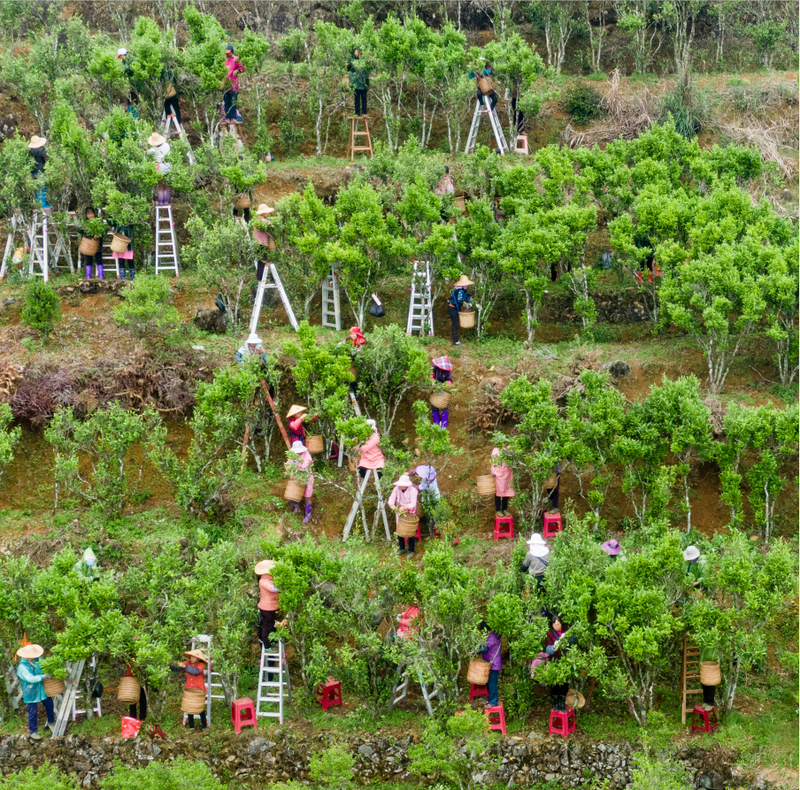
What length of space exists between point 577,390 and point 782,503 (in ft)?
12.2

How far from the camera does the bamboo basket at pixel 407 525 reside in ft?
70.2

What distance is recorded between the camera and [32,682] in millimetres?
18844

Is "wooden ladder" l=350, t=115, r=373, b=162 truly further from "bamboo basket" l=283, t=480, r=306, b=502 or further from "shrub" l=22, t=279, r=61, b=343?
"bamboo basket" l=283, t=480, r=306, b=502

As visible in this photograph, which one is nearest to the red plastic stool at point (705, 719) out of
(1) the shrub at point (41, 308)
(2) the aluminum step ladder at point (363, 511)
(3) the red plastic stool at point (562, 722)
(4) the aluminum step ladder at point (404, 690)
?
(3) the red plastic stool at point (562, 722)

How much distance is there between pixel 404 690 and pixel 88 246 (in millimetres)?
11064

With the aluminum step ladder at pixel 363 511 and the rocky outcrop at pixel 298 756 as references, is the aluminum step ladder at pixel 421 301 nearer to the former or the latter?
the aluminum step ladder at pixel 363 511

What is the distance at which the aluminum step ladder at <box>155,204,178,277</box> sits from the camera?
87.9ft

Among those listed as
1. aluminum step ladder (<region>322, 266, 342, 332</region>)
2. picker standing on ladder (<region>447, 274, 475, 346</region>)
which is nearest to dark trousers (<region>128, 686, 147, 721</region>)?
aluminum step ladder (<region>322, 266, 342, 332</region>)

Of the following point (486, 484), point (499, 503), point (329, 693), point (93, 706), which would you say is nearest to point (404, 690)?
point (329, 693)

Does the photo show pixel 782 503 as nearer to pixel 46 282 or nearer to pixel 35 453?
pixel 35 453

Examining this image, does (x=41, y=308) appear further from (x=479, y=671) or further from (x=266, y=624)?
(x=479, y=671)

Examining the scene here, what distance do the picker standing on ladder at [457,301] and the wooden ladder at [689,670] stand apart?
7.60 metres

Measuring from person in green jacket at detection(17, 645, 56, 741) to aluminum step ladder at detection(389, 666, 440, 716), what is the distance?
466cm

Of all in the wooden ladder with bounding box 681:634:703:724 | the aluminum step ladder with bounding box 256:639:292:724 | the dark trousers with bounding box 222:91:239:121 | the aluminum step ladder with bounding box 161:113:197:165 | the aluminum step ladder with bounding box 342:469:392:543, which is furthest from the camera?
the dark trousers with bounding box 222:91:239:121
